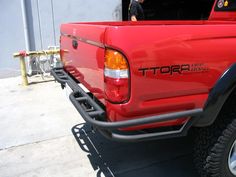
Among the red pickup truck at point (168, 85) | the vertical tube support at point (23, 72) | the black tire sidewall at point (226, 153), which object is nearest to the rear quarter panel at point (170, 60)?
the red pickup truck at point (168, 85)

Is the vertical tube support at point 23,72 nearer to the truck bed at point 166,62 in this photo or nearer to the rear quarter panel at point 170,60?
the truck bed at point 166,62

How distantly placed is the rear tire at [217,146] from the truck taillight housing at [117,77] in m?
0.86

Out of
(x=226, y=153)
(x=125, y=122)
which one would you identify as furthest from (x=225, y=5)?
(x=125, y=122)

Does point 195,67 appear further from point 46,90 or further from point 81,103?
point 46,90

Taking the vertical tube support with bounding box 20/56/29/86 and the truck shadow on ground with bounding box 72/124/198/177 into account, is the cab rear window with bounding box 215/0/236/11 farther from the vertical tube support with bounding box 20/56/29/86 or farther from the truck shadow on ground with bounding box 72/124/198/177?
the vertical tube support with bounding box 20/56/29/86

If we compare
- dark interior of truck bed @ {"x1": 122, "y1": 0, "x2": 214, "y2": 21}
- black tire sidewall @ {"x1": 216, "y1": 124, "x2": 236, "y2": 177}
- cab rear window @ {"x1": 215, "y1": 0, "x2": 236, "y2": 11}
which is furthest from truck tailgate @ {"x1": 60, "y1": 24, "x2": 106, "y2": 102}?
dark interior of truck bed @ {"x1": 122, "y1": 0, "x2": 214, "y2": 21}

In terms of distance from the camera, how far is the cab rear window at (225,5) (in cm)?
355

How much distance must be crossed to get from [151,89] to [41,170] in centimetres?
175

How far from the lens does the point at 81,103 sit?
285 centimetres

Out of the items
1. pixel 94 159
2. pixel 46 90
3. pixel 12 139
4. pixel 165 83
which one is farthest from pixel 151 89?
pixel 46 90

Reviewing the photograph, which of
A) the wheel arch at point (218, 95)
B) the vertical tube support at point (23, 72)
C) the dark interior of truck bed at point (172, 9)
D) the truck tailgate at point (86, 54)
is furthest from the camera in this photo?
the dark interior of truck bed at point (172, 9)

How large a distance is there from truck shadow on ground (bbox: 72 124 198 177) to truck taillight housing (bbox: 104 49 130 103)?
1241 mm

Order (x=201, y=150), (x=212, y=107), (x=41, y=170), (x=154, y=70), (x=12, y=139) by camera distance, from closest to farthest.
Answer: (x=154, y=70) < (x=212, y=107) < (x=201, y=150) < (x=41, y=170) < (x=12, y=139)

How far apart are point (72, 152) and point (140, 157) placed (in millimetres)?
827
